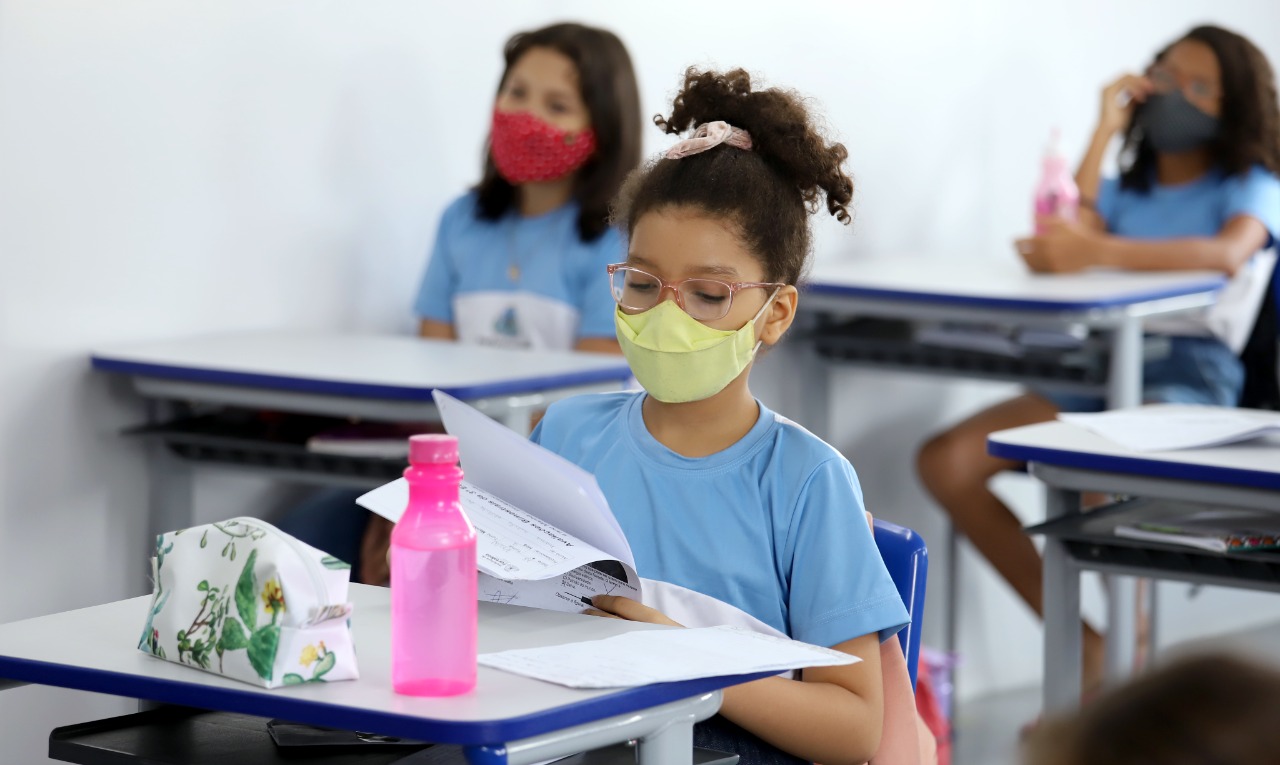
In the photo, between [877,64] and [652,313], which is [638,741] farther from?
[877,64]

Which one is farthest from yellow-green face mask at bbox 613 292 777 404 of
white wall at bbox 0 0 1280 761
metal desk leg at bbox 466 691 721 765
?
white wall at bbox 0 0 1280 761

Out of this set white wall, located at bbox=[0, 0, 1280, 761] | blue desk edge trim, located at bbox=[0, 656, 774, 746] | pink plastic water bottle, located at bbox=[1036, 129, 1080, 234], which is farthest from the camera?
pink plastic water bottle, located at bbox=[1036, 129, 1080, 234]

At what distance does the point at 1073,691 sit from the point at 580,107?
1336mm

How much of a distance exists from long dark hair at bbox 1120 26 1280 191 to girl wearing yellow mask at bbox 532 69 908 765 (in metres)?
2.37

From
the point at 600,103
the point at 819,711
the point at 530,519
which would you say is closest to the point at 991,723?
the point at 600,103

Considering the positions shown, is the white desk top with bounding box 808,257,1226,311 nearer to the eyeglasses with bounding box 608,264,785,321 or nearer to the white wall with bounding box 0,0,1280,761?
the white wall with bounding box 0,0,1280,761

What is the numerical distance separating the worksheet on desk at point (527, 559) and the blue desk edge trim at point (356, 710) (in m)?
0.16

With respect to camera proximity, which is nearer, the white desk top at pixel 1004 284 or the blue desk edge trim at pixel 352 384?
the blue desk edge trim at pixel 352 384

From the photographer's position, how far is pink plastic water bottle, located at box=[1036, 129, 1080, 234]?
4.02 meters

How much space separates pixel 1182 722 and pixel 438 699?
2.16ft

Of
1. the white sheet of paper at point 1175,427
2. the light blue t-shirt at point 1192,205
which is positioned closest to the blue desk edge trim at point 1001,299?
the light blue t-shirt at point 1192,205

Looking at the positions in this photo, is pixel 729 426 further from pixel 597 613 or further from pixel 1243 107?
pixel 1243 107

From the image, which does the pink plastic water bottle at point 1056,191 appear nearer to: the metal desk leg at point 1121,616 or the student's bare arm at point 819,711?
the metal desk leg at point 1121,616

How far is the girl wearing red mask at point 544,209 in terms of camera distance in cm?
295
